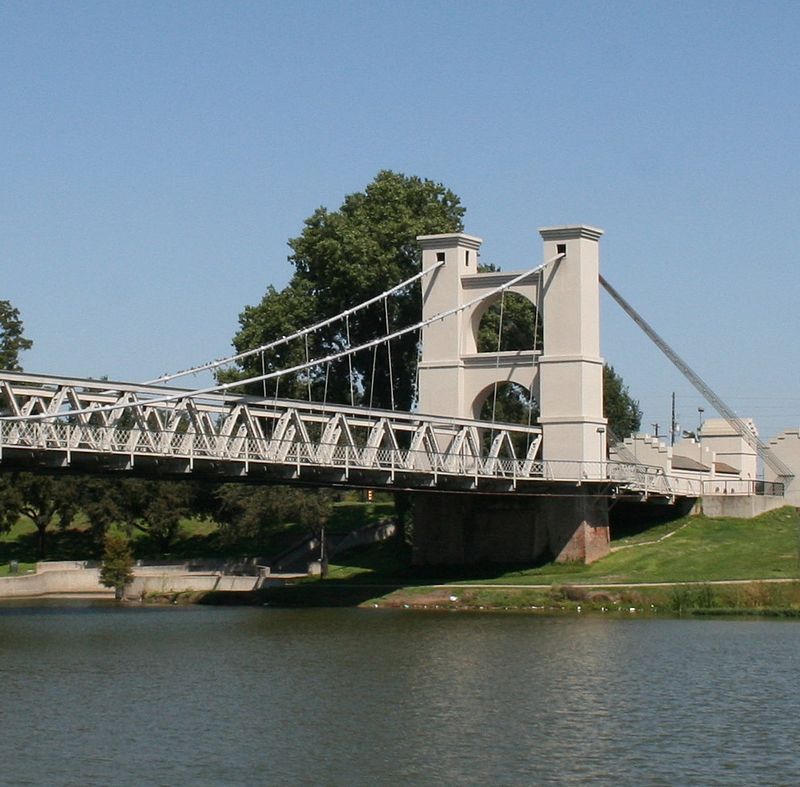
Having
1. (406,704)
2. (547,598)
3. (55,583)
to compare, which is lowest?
(406,704)

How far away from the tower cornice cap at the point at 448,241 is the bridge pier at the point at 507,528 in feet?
33.1

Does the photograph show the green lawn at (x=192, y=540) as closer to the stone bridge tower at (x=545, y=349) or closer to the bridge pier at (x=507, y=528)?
the bridge pier at (x=507, y=528)

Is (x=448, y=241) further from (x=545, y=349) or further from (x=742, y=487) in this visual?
(x=742, y=487)

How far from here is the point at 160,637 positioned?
51000 millimetres

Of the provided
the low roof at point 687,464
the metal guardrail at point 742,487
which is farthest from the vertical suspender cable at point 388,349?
the metal guardrail at point 742,487

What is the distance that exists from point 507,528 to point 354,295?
1642cm

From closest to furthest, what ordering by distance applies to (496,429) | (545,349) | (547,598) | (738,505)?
1. (547,598)
2. (496,429)
3. (545,349)
4. (738,505)

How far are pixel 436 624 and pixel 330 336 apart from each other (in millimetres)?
30326

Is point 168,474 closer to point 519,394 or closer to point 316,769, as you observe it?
point 316,769

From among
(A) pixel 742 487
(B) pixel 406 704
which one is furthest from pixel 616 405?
(B) pixel 406 704

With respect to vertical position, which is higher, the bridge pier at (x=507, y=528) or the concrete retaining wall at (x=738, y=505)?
the concrete retaining wall at (x=738, y=505)

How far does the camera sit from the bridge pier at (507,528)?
68.2m

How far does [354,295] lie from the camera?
81.7 metres

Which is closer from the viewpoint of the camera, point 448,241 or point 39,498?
point 448,241
